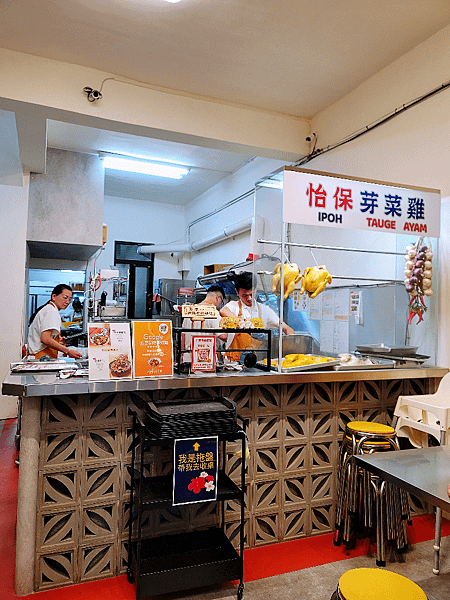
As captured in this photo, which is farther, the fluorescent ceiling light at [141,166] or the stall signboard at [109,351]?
the fluorescent ceiling light at [141,166]

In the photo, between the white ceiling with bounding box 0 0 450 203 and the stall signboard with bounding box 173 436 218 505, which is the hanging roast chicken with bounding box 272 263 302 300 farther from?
the white ceiling with bounding box 0 0 450 203

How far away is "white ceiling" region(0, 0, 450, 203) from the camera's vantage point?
322cm

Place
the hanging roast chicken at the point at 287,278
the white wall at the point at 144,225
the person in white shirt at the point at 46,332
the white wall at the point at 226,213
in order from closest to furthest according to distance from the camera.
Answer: the hanging roast chicken at the point at 287,278 < the person in white shirt at the point at 46,332 < the white wall at the point at 226,213 < the white wall at the point at 144,225

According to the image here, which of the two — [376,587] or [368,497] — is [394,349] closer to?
[368,497]

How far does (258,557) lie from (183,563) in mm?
609

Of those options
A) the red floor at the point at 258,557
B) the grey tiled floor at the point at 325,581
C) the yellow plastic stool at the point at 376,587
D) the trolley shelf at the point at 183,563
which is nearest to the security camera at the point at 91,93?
the red floor at the point at 258,557

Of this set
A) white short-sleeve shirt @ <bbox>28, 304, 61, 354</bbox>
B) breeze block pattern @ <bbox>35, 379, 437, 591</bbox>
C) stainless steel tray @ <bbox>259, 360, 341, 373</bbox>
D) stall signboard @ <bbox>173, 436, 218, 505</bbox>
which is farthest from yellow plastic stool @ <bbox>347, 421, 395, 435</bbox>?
white short-sleeve shirt @ <bbox>28, 304, 61, 354</bbox>

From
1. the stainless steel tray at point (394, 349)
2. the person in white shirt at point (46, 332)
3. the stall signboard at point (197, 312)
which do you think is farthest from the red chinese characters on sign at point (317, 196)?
the person in white shirt at point (46, 332)

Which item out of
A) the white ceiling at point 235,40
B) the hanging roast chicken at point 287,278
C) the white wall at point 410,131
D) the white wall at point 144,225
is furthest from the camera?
the white wall at point 144,225

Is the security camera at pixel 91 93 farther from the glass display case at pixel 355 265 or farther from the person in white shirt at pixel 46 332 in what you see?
the person in white shirt at pixel 46 332

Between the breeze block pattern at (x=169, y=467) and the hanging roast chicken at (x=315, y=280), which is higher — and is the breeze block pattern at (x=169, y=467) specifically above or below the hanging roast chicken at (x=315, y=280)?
below

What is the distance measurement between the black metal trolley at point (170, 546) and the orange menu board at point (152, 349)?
0.90ft

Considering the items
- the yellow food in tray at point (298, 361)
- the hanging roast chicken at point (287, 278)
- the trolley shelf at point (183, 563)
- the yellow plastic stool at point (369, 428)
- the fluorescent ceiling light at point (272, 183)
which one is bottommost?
the trolley shelf at point (183, 563)

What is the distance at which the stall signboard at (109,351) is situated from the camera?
96.0 inches
